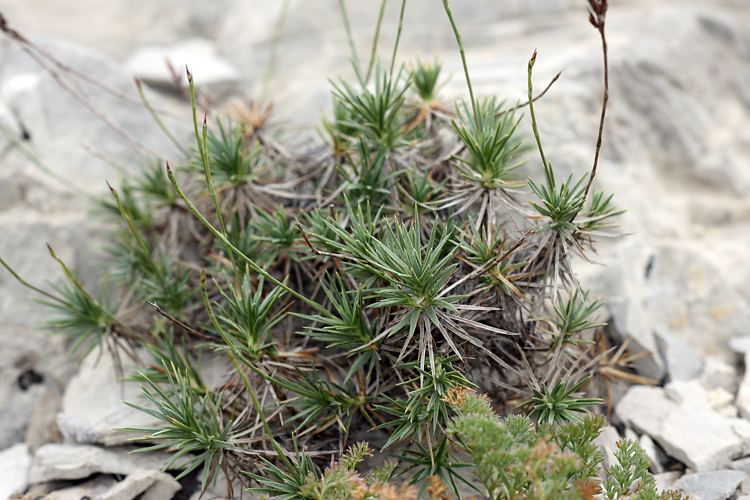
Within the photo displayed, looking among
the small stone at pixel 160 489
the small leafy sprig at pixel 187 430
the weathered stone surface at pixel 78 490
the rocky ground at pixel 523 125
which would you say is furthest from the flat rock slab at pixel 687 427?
the weathered stone surface at pixel 78 490

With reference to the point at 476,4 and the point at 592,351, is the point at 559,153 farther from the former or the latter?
the point at 476,4

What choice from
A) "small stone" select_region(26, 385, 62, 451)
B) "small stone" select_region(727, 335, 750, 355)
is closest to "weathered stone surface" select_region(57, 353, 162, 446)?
"small stone" select_region(26, 385, 62, 451)

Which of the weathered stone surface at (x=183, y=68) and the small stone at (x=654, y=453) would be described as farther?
the weathered stone surface at (x=183, y=68)

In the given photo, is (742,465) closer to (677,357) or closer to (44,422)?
(677,357)

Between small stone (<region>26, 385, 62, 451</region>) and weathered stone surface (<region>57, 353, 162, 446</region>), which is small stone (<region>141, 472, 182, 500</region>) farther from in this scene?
small stone (<region>26, 385, 62, 451</region>)

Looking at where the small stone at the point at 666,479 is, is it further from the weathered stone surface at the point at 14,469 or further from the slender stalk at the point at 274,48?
the slender stalk at the point at 274,48
